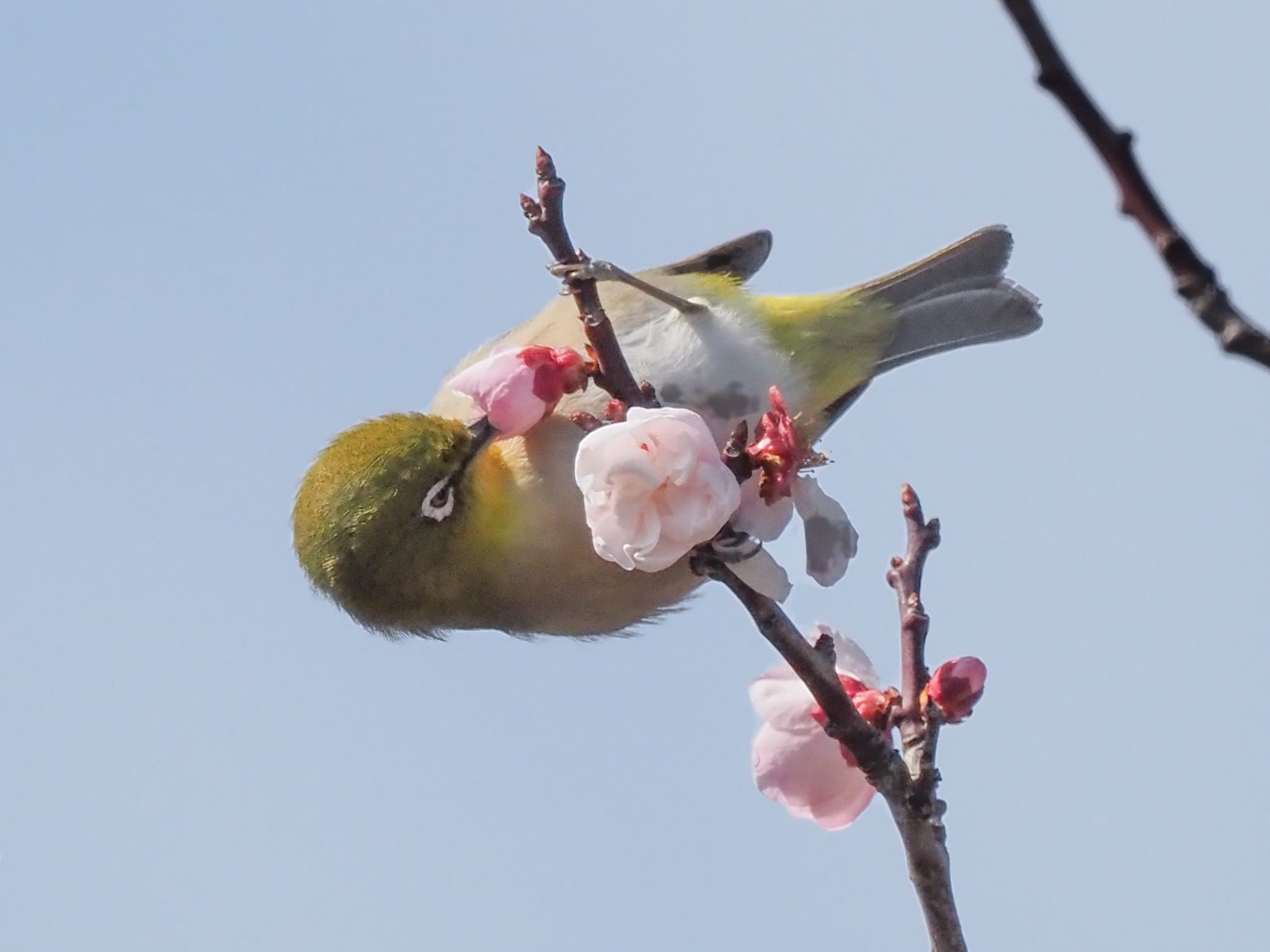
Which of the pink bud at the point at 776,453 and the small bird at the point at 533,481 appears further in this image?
the small bird at the point at 533,481

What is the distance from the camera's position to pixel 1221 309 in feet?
4.91

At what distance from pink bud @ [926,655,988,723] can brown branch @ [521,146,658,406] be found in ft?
3.05

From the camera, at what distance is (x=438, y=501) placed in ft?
14.9

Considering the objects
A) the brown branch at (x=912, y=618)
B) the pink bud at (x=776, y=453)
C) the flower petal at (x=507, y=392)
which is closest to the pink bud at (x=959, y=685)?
the brown branch at (x=912, y=618)

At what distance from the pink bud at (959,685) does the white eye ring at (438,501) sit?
5.70ft

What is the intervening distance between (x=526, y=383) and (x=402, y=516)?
98cm

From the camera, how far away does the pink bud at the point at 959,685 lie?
344 centimetres

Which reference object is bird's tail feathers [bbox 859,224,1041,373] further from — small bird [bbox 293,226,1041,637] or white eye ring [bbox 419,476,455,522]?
white eye ring [bbox 419,476,455,522]

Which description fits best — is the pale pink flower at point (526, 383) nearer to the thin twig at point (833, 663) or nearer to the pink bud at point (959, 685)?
the thin twig at point (833, 663)

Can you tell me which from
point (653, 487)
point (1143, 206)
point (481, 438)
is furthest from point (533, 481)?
point (1143, 206)

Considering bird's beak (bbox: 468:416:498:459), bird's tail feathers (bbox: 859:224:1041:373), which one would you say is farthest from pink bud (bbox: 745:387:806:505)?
bird's tail feathers (bbox: 859:224:1041:373)

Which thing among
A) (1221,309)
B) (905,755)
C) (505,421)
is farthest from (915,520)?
(1221,309)

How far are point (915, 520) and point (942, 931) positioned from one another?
1180 mm

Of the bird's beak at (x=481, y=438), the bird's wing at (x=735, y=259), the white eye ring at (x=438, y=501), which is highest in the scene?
the bird's wing at (x=735, y=259)
